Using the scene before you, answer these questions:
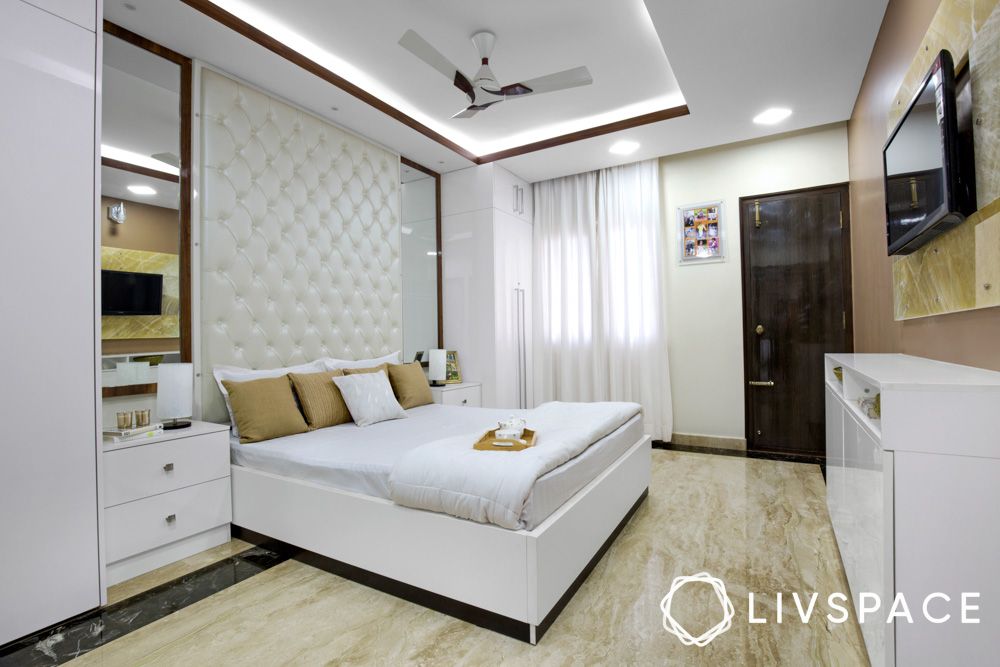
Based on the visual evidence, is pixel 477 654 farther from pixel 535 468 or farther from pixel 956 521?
pixel 956 521

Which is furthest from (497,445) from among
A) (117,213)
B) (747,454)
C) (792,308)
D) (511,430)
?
(792,308)

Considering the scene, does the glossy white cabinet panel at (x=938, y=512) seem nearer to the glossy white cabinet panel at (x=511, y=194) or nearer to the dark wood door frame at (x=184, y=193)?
the dark wood door frame at (x=184, y=193)

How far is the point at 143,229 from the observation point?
247 cm

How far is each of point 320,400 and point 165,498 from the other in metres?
0.90

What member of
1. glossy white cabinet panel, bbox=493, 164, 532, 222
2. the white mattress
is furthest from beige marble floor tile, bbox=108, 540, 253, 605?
glossy white cabinet panel, bbox=493, 164, 532, 222

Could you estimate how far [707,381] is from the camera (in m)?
4.45

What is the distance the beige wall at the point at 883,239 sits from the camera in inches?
61.6

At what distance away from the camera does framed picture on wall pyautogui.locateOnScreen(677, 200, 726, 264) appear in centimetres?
439

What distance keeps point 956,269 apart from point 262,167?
3.49 metres

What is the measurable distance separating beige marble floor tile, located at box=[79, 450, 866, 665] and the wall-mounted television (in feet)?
4.81

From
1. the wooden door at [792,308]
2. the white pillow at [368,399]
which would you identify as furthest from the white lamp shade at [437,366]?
the wooden door at [792,308]

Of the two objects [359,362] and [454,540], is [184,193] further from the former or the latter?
[454,540]

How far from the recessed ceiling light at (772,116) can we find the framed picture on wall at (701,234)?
79 cm

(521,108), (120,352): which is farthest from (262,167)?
(521,108)
